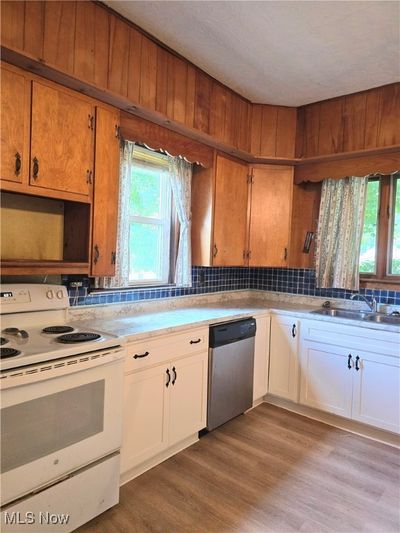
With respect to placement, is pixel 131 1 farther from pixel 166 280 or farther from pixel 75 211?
pixel 166 280

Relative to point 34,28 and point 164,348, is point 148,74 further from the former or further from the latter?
point 164,348

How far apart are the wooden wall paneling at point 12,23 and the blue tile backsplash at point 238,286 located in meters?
1.36

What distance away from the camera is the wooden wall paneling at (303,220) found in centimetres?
329

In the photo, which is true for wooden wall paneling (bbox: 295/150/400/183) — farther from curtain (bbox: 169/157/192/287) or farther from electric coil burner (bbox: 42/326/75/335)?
electric coil burner (bbox: 42/326/75/335)

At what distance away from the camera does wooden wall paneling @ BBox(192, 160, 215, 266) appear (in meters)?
2.89

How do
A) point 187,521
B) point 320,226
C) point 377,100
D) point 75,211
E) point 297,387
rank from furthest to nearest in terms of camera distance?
point 320,226, point 297,387, point 377,100, point 75,211, point 187,521

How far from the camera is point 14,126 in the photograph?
64.2 inches

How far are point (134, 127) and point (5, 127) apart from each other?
0.81 meters

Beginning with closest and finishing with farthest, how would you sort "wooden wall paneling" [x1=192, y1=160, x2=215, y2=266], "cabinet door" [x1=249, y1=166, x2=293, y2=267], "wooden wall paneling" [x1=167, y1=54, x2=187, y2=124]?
"wooden wall paneling" [x1=167, y1=54, x2=187, y2=124]
"wooden wall paneling" [x1=192, y1=160, x2=215, y2=266]
"cabinet door" [x1=249, y1=166, x2=293, y2=267]

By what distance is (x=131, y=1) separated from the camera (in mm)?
1853

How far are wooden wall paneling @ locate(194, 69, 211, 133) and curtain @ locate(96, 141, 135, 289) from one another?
0.52 meters

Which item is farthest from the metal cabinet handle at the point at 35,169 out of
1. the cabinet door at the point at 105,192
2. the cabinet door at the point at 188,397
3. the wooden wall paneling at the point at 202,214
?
the wooden wall paneling at the point at 202,214

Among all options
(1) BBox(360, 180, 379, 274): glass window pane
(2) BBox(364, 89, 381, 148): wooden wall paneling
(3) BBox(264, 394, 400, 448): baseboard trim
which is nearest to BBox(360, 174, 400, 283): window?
(1) BBox(360, 180, 379, 274): glass window pane

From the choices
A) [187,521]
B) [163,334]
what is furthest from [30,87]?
[187,521]
